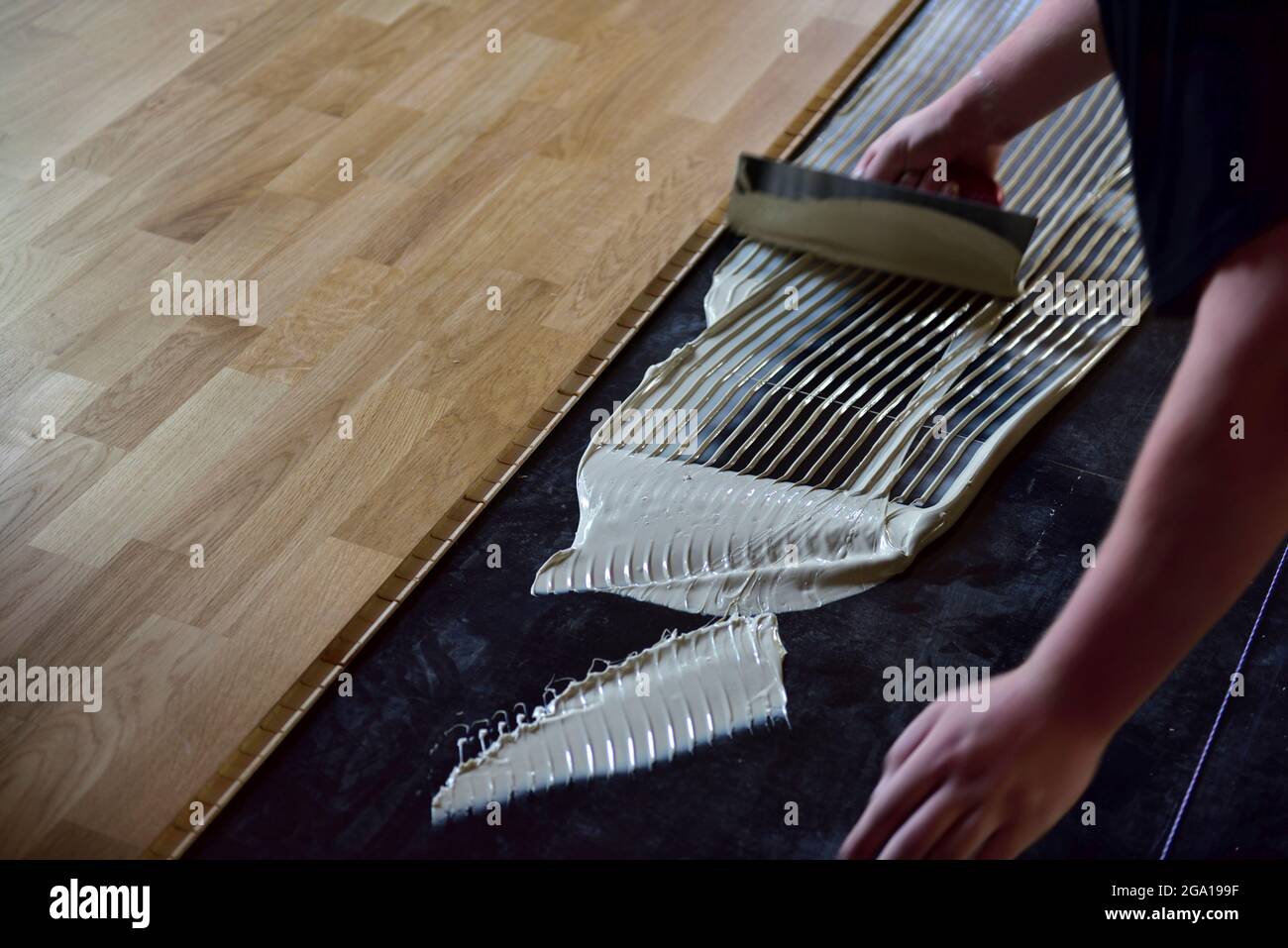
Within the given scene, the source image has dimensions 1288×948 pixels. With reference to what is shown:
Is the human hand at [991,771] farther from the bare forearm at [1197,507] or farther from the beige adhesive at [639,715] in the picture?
the beige adhesive at [639,715]

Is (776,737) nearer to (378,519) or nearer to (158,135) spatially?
(378,519)

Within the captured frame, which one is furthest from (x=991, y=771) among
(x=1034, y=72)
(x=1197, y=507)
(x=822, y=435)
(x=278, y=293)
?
(x=278, y=293)

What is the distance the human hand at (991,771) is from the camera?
3.11ft

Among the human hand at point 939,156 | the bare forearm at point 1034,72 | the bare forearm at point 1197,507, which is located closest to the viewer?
the bare forearm at point 1197,507

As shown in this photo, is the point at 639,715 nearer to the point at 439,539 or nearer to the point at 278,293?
the point at 439,539

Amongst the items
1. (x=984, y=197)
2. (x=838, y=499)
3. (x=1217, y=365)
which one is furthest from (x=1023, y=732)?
(x=984, y=197)

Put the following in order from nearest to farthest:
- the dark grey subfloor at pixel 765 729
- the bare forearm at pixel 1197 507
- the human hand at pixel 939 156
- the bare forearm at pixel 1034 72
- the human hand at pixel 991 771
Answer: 1. the bare forearm at pixel 1197 507
2. the human hand at pixel 991 771
3. the dark grey subfloor at pixel 765 729
4. the bare forearm at pixel 1034 72
5. the human hand at pixel 939 156

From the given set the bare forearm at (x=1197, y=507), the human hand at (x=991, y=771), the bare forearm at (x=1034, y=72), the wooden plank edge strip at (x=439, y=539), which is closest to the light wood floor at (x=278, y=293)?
the wooden plank edge strip at (x=439, y=539)

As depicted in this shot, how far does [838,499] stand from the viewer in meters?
1.56

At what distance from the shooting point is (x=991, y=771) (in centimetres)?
98

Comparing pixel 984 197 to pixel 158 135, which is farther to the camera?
pixel 158 135

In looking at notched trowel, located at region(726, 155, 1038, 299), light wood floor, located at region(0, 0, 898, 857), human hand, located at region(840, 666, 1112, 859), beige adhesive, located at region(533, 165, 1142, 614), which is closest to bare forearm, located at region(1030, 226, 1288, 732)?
human hand, located at region(840, 666, 1112, 859)
